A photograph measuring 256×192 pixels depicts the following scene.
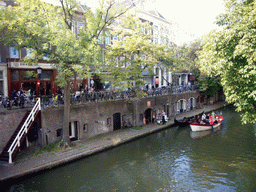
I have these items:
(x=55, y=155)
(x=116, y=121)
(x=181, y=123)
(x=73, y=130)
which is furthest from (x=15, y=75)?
(x=181, y=123)

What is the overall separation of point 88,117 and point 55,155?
5.60m

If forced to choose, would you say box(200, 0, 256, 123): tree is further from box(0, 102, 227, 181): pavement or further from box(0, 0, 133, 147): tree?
box(0, 102, 227, 181): pavement

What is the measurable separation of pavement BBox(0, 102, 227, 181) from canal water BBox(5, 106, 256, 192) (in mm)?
438

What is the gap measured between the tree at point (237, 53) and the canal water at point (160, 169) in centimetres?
460

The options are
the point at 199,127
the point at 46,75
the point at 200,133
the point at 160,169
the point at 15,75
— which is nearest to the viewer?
the point at 160,169

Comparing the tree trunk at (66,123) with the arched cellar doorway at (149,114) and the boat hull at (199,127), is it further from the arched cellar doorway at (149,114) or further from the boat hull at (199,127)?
the boat hull at (199,127)

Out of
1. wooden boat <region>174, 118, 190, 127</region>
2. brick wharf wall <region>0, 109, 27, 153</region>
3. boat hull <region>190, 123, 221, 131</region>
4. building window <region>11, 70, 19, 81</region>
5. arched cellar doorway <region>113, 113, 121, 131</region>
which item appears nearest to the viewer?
brick wharf wall <region>0, 109, 27, 153</region>

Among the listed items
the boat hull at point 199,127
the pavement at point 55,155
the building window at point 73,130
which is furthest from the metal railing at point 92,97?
the boat hull at point 199,127

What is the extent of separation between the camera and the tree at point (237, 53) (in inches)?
383

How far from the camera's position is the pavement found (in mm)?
12508

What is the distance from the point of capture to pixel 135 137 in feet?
66.8

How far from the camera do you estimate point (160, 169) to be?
46.5ft

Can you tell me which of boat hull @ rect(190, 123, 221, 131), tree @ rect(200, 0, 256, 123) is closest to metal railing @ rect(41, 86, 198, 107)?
boat hull @ rect(190, 123, 221, 131)

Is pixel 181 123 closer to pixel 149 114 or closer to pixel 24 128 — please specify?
pixel 149 114
